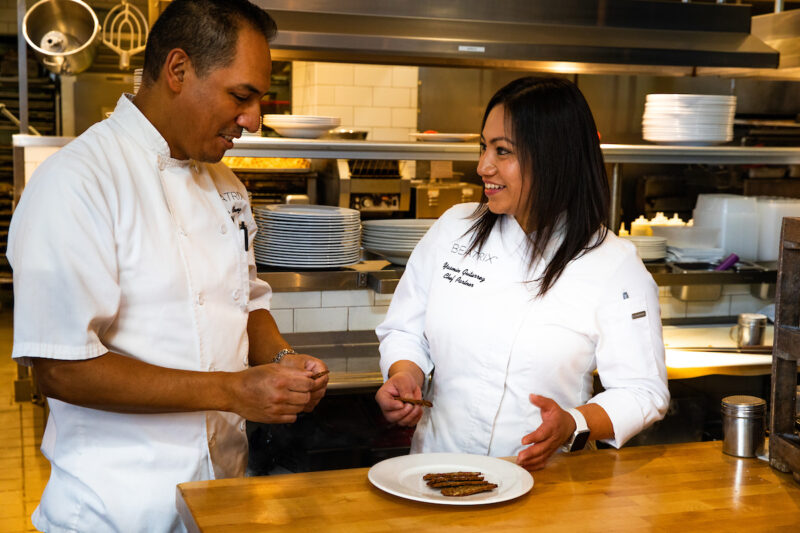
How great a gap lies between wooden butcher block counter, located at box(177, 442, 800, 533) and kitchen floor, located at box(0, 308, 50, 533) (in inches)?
108

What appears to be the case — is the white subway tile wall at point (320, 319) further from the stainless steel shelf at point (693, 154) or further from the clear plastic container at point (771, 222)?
the clear plastic container at point (771, 222)

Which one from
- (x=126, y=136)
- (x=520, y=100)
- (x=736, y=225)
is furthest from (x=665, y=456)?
(x=736, y=225)

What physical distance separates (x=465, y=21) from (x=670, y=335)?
1536mm

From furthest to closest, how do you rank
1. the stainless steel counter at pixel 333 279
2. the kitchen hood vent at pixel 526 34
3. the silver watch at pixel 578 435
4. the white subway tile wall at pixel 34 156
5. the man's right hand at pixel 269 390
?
the white subway tile wall at pixel 34 156, the kitchen hood vent at pixel 526 34, the stainless steel counter at pixel 333 279, the silver watch at pixel 578 435, the man's right hand at pixel 269 390

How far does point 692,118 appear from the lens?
3.57m

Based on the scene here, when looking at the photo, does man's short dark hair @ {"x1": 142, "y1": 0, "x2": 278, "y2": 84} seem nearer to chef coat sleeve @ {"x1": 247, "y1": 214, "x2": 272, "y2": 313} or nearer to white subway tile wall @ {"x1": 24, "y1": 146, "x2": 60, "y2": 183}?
chef coat sleeve @ {"x1": 247, "y1": 214, "x2": 272, "y2": 313}

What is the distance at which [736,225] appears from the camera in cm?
373

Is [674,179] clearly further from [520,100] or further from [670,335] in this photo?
[520,100]

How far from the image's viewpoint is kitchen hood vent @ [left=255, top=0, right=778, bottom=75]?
3.47 m

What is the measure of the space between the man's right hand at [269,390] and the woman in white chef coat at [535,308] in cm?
34

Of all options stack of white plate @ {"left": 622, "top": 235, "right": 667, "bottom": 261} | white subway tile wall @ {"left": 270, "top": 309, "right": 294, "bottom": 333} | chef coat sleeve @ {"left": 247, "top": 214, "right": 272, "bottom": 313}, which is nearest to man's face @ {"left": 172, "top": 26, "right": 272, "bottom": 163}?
chef coat sleeve @ {"left": 247, "top": 214, "right": 272, "bottom": 313}

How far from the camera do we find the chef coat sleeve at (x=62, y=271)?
1.55 meters

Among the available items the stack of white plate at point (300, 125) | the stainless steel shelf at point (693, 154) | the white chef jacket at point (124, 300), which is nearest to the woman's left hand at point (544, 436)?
the white chef jacket at point (124, 300)

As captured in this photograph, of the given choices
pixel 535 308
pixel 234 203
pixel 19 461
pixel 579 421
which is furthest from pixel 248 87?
pixel 19 461
